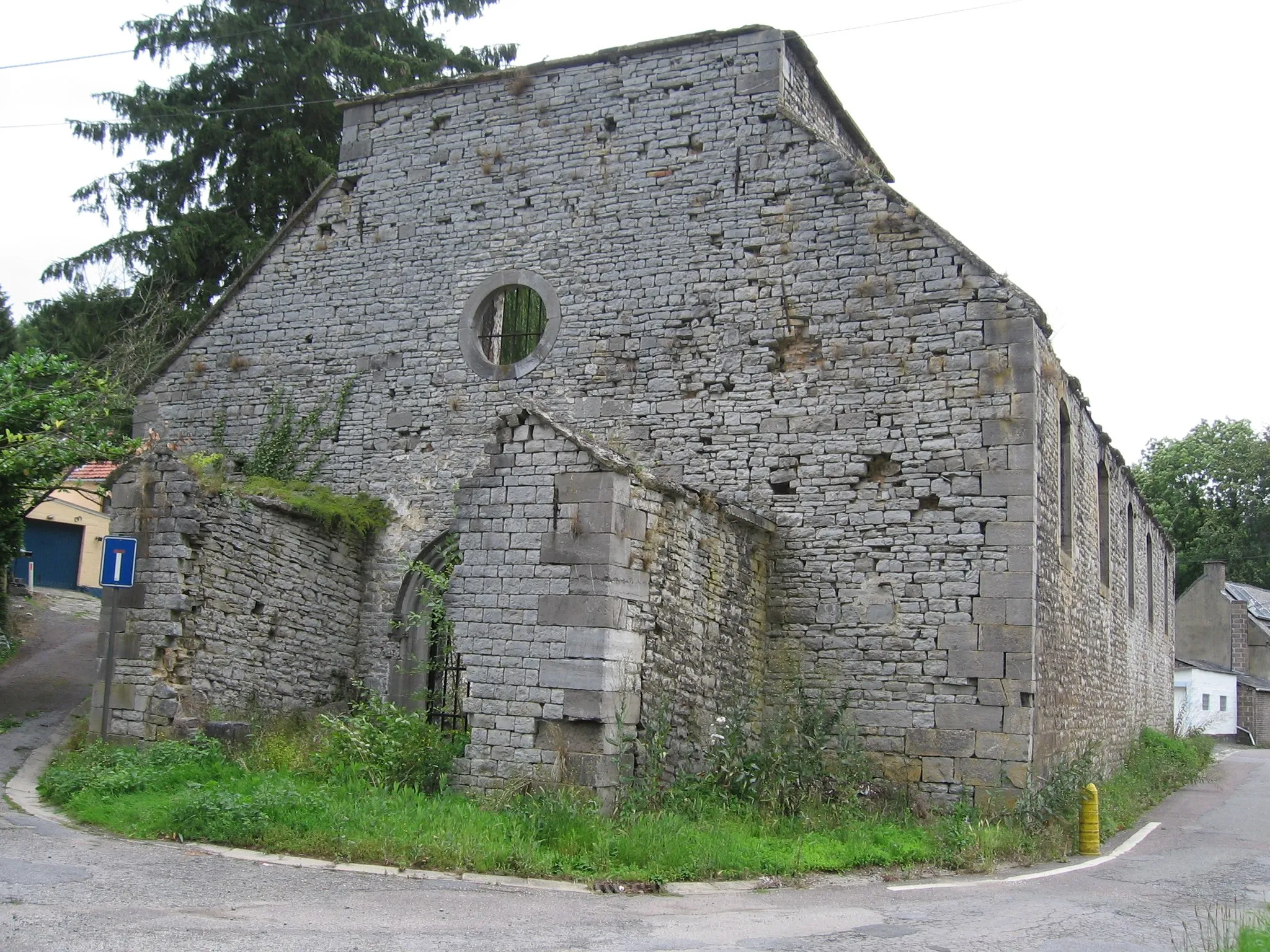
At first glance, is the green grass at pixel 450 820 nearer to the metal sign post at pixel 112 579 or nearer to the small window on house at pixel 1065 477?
the metal sign post at pixel 112 579

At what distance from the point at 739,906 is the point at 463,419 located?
8326 mm

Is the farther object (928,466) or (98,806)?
(928,466)

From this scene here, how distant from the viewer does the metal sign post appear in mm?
11641

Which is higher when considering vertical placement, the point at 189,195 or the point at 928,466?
the point at 189,195

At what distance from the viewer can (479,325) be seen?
15.0 metres

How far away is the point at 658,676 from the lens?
1051 cm

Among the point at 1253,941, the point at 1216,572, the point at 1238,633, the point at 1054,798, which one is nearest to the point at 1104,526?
the point at 1054,798

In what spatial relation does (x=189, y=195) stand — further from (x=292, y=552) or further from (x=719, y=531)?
(x=719, y=531)

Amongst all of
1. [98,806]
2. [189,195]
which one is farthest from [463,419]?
[189,195]

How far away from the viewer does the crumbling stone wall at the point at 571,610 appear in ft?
32.3

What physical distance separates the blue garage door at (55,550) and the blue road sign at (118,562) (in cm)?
1811

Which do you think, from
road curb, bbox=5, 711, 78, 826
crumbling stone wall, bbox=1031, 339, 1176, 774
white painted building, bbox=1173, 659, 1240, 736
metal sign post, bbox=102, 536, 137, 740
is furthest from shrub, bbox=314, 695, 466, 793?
white painted building, bbox=1173, 659, 1240, 736

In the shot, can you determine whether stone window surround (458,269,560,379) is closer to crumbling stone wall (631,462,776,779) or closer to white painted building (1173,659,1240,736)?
crumbling stone wall (631,462,776,779)

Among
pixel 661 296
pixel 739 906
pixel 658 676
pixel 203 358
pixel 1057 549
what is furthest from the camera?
pixel 203 358
